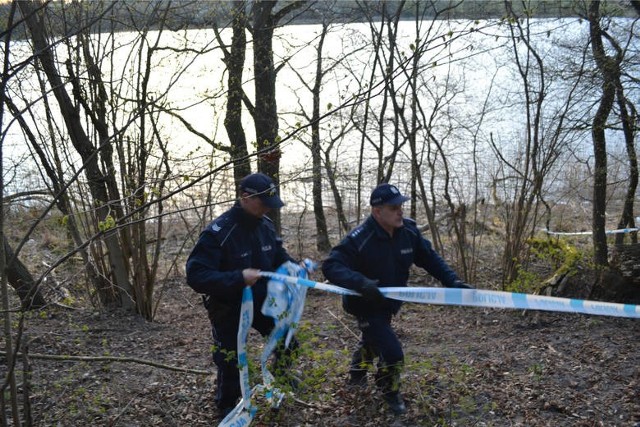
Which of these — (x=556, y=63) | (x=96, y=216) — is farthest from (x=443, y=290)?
(x=556, y=63)

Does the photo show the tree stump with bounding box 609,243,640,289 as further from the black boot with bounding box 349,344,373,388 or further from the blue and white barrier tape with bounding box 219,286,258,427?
the blue and white barrier tape with bounding box 219,286,258,427

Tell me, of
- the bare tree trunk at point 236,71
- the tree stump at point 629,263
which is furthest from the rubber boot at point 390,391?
the bare tree trunk at point 236,71

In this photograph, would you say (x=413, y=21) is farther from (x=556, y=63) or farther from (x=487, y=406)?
(x=487, y=406)

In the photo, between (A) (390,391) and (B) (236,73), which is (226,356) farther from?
(B) (236,73)

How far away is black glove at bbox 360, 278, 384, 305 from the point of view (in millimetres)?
4359

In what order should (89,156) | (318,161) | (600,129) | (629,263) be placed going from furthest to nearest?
(318,161)
(600,129)
(629,263)
(89,156)

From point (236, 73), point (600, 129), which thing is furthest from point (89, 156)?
point (600, 129)

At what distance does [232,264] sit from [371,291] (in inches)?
38.8

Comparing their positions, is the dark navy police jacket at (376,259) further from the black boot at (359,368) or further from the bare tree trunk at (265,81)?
the bare tree trunk at (265,81)

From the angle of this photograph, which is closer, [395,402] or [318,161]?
[395,402]

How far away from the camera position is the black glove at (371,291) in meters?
4.36

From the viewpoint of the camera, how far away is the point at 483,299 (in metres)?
4.46

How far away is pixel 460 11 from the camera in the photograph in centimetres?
930

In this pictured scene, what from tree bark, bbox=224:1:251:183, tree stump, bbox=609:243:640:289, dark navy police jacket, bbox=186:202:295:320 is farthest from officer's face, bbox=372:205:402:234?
tree stump, bbox=609:243:640:289
